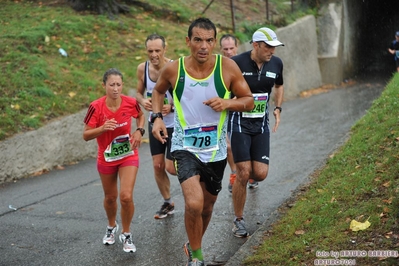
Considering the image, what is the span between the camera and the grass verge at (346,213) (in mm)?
5453

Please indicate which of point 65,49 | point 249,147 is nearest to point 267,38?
point 249,147

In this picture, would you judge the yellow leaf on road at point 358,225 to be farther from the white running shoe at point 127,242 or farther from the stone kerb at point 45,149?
the stone kerb at point 45,149

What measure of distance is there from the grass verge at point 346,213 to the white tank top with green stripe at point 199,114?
115 centimetres

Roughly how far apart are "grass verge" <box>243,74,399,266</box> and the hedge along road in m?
0.36

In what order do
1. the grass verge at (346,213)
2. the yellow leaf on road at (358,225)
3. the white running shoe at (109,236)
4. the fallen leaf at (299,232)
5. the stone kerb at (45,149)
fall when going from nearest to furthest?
the grass verge at (346,213), the yellow leaf on road at (358,225), the fallen leaf at (299,232), the white running shoe at (109,236), the stone kerb at (45,149)

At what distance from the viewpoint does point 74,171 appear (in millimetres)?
11422

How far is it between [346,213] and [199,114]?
1796 millimetres

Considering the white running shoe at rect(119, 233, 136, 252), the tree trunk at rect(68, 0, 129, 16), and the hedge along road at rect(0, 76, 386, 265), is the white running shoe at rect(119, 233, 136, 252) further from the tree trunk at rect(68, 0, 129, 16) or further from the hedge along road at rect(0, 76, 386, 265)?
the tree trunk at rect(68, 0, 129, 16)

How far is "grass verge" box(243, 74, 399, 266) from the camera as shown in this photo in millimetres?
5453

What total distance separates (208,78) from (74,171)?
242 inches

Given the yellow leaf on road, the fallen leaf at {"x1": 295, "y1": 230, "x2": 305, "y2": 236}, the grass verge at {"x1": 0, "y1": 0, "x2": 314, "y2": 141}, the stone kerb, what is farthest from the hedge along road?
the grass verge at {"x1": 0, "y1": 0, "x2": 314, "y2": 141}

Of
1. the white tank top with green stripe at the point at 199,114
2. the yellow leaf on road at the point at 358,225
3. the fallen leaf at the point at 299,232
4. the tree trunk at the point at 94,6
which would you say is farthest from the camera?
the tree trunk at the point at 94,6

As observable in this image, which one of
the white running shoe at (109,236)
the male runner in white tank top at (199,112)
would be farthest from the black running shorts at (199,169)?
the white running shoe at (109,236)

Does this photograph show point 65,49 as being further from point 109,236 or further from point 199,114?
point 199,114
